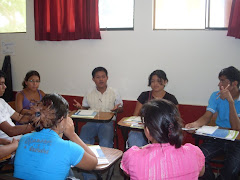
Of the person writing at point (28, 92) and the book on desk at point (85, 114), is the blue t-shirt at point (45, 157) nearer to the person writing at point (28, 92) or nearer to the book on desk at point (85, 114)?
the book on desk at point (85, 114)

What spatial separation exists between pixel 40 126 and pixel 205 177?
5.26ft

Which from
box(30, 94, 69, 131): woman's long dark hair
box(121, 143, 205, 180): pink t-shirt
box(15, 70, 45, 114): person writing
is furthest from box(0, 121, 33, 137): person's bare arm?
box(121, 143, 205, 180): pink t-shirt

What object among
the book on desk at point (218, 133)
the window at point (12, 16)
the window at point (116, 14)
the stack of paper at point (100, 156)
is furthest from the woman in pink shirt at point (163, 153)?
the window at point (12, 16)

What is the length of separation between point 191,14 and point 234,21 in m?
0.58

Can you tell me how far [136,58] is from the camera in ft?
12.3

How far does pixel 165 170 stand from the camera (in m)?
1.27

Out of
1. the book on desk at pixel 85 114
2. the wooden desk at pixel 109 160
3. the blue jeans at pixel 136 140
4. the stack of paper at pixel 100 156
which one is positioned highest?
the book on desk at pixel 85 114

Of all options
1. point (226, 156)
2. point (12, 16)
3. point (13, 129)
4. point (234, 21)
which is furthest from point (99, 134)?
point (12, 16)

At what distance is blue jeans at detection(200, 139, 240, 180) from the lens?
2.24m

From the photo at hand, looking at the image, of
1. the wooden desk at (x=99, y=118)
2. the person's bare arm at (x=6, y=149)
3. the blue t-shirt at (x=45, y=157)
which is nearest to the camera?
the blue t-shirt at (x=45, y=157)

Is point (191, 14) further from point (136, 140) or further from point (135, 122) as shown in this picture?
point (136, 140)

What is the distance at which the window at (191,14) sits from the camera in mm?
3326

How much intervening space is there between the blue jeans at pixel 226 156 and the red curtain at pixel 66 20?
2.29 meters

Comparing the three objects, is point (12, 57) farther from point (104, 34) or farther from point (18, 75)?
point (104, 34)
